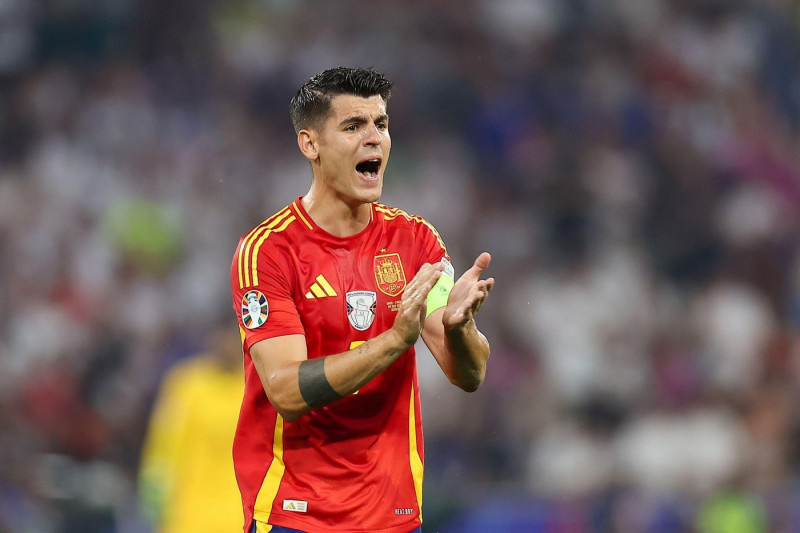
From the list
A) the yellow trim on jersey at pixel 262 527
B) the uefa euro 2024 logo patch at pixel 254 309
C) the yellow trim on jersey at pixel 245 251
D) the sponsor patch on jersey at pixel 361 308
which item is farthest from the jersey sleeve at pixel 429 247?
the yellow trim on jersey at pixel 262 527

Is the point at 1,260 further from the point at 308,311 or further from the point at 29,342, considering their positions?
the point at 308,311

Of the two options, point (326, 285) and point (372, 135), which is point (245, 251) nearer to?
point (326, 285)

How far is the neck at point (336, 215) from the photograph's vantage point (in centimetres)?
400

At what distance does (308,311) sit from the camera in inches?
151

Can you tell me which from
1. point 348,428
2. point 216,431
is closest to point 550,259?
point 216,431

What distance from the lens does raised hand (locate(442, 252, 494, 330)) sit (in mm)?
3611

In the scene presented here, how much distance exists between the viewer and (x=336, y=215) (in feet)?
13.1

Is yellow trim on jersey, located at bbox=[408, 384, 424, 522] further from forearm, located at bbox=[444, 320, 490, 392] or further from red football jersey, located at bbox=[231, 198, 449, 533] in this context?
forearm, located at bbox=[444, 320, 490, 392]

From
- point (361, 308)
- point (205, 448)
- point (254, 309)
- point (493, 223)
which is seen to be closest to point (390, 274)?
point (361, 308)

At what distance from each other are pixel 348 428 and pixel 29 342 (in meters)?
6.32

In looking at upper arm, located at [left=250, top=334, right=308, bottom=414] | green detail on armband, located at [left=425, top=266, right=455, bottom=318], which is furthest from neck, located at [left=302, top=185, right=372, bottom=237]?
upper arm, located at [left=250, top=334, right=308, bottom=414]

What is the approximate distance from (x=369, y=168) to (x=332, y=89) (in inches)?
12.1

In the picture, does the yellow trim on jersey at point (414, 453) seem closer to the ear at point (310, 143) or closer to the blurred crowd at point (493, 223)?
the ear at point (310, 143)

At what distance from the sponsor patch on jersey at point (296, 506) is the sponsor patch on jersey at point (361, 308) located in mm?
612
